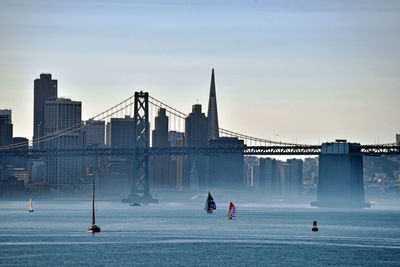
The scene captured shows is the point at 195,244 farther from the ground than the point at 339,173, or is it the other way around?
the point at 339,173

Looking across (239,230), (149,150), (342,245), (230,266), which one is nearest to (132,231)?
(239,230)

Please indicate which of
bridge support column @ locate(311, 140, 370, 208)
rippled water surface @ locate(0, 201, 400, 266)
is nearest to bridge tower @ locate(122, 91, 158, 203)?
bridge support column @ locate(311, 140, 370, 208)

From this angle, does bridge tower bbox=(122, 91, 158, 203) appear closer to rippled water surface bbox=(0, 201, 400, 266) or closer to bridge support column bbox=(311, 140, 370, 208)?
bridge support column bbox=(311, 140, 370, 208)

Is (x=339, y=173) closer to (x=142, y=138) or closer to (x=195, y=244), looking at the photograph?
(x=142, y=138)

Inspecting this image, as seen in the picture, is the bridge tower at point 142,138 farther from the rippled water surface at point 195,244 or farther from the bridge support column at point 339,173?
the rippled water surface at point 195,244

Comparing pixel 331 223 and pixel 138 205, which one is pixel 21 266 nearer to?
pixel 331 223

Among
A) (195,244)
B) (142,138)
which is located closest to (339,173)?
(142,138)

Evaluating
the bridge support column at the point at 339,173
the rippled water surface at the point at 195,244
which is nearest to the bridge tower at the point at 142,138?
the bridge support column at the point at 339,173

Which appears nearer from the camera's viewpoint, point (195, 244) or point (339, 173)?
point (195, 244)
